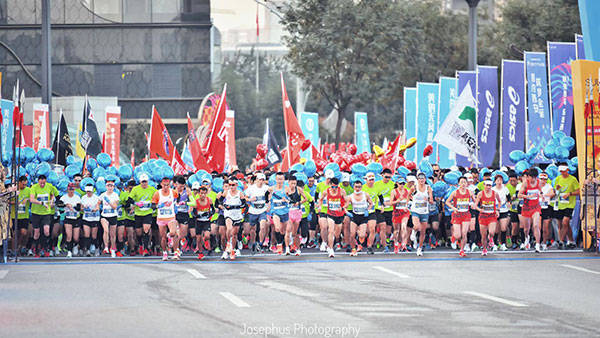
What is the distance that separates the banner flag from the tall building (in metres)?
34.5

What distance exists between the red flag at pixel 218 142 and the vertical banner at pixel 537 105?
25.1 ft

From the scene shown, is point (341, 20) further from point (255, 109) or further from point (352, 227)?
point (255, 109)

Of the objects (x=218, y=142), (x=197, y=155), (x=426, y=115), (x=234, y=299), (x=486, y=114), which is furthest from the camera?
(x=426, y=115)

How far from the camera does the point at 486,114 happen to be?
31828 millimetres

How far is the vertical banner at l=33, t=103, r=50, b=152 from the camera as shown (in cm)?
2897

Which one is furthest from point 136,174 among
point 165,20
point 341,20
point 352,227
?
point 165,20

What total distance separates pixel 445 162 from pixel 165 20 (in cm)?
2980

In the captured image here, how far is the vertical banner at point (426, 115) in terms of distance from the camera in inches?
1478

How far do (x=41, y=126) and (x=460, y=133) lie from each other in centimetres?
1028

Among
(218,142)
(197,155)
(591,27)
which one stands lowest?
(197,155)

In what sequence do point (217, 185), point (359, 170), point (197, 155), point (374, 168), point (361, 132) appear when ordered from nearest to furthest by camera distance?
1. point (217, 185)
2. point (359, 170)
3. point (374, 168)
4. point (197, 155)
5. point (361, 132)

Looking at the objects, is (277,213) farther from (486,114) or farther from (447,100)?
(447,100)

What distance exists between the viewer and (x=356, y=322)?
1316cm

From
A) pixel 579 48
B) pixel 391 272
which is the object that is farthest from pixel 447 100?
pixel 391 272
